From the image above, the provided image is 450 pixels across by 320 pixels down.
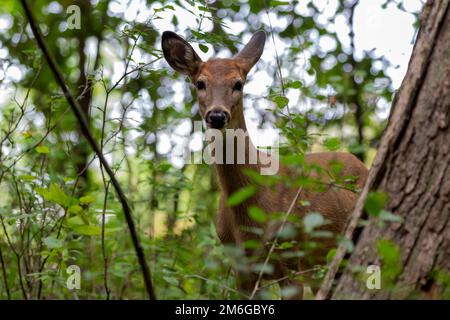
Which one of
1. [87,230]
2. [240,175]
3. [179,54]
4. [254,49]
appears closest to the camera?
[87,230]

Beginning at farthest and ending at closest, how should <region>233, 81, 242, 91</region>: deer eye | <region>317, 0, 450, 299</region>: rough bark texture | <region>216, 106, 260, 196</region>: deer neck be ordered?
<region>233, 81, 242, 91</region>: deer eye < <region>216, 106, 260, 196</region>: deer neck < <region>317, 0, 450, 299</region>: rough bark texture

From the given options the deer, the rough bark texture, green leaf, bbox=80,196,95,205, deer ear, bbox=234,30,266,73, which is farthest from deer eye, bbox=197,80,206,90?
the rough bark texture

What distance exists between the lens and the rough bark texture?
2914 mm

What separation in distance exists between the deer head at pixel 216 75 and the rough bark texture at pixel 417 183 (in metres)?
2.58

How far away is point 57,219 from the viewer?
5812 mm

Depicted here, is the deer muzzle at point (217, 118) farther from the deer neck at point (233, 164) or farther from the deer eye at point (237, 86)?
the deer eye at point (237, 86)

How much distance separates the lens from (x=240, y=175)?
5.90 meters

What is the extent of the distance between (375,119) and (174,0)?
4.33 m

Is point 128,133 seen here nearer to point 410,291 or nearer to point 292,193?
point 292,193

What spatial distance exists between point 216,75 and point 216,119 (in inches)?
25.1

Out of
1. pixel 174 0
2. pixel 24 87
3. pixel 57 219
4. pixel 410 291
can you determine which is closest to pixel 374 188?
pixel 410 291

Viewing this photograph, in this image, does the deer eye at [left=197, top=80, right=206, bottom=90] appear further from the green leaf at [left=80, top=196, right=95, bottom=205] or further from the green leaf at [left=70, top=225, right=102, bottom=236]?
the green leaf at [left=70, top=225, right=102, bottom=236]

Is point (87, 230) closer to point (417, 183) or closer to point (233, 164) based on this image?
point (233, 164)

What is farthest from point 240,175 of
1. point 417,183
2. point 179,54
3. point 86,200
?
point 417,183
